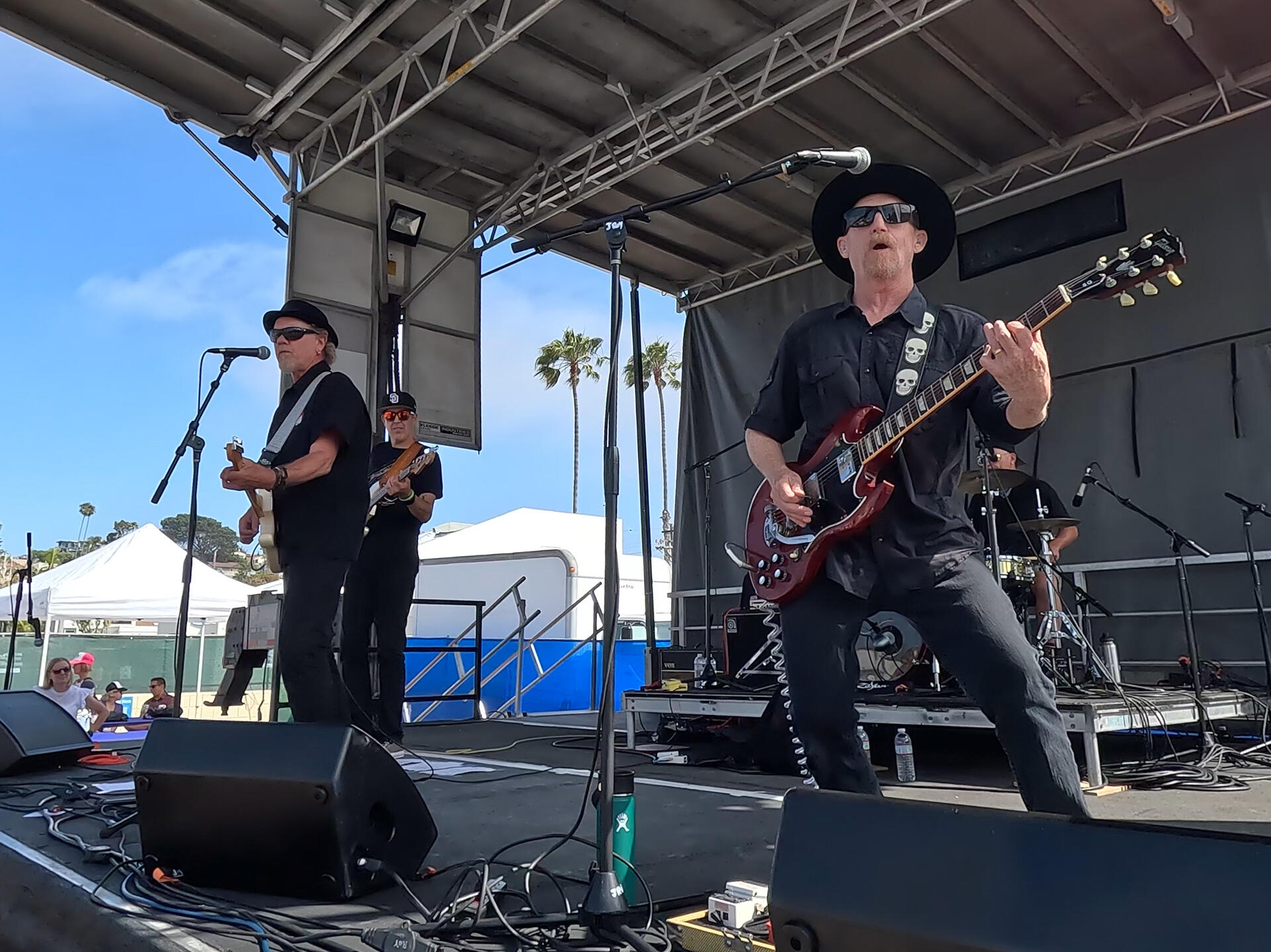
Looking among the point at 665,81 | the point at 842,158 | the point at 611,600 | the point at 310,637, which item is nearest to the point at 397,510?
the point at 310,637

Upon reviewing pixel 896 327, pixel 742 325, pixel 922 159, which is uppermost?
pixel 922 159

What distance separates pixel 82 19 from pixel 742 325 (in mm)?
6445

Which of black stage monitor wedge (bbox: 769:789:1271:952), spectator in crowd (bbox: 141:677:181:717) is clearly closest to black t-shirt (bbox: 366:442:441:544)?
black stage monitor wedge (bbox: 769:789:1271:952)

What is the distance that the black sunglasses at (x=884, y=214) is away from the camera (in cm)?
235

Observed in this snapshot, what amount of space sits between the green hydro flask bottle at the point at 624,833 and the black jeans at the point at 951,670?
0.45m

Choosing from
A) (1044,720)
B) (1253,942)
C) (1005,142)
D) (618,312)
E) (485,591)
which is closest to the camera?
(1253,942)

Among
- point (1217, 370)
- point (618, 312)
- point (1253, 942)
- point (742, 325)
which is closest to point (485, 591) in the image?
point (742, 325)

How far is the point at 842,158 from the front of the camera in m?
2.21

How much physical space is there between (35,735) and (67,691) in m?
3.08

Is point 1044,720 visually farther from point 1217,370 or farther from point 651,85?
point 651,85

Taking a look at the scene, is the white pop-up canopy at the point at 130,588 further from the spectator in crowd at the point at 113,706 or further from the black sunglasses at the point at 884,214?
the black sunglasses at the point at 884,214

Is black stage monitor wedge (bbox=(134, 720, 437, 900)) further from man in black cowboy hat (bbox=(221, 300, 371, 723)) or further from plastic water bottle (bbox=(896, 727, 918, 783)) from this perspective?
plastic water bottle (bbox=(896, 727, 918, 783))

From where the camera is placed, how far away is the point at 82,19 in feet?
21.7

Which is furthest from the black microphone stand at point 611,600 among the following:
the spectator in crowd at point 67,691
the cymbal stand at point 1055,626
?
the spectator in crowd at point 67,691
